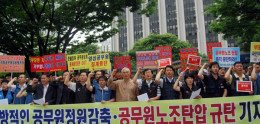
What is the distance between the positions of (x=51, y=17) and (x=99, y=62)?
591 cm

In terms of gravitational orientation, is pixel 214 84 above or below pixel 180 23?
below

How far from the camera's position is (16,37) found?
10672 millimetres

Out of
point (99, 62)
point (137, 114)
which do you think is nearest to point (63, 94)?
point (137, 114)

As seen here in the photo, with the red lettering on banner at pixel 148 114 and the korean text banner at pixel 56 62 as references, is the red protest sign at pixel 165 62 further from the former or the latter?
the korean text banner at pixel 56 62

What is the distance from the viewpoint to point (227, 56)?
254 inches

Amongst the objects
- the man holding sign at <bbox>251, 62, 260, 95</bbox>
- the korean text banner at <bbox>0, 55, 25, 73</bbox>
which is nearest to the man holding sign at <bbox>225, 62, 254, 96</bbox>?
the man holding sign at <bbox>251, 62, 260, 95</bbox>

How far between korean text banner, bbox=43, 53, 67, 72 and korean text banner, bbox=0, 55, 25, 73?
3.43ft

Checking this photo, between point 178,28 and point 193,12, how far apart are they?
5.38 m

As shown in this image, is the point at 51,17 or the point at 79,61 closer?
the point at 79,61

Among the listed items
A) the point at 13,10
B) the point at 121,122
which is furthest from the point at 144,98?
the point at 13,10

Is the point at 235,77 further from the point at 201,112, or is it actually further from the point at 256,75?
the point at 201,112

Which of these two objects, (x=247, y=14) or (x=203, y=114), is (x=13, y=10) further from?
(x=247, y=14)

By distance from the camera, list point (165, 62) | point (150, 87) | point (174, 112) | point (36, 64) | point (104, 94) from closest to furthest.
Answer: point (174, 112) → point (150, 87) → point (104, 94) → point (165, 62) → point (36, 64)

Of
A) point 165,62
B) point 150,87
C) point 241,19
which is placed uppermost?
point 241,19
